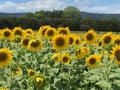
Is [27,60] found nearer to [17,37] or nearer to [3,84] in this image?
[3,84]

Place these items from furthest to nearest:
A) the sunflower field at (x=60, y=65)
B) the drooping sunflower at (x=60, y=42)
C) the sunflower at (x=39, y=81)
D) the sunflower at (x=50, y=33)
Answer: the sunflower at (x=50, y=33) → the drooping sunflower at (x=60, y=42) → the sunflower field at (x=60, y=65) → the sunflower at (x=39, y=81)

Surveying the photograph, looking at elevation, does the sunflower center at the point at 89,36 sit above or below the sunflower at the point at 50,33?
below

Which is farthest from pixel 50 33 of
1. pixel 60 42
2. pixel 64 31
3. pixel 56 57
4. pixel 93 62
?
pixel 93 62

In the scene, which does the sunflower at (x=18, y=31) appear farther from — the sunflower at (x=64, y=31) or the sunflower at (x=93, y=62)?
the sunflower at (x=93, y=62)

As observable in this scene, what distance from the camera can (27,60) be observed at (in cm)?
902

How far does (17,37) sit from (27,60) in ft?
12.5

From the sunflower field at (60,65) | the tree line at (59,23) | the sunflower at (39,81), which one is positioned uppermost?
the sunflower at (39,81)

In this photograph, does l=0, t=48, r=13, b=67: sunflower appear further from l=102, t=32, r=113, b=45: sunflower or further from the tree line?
the tree line

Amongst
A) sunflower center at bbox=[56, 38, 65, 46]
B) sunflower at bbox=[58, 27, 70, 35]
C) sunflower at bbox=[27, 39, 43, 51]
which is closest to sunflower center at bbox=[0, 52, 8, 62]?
sunflower at bbox=[27, 39, 43, 51]

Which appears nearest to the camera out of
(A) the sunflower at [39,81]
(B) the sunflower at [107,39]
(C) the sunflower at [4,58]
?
(A) the sunflower at [39,81]

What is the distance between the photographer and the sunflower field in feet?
22.5

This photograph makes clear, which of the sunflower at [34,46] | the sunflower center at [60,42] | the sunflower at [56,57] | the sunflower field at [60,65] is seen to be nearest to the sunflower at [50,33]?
the sunflower field at [60,65]

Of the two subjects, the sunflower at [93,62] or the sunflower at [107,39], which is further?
the sunflower at [107,39]

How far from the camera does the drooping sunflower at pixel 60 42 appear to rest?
952 centimetres
